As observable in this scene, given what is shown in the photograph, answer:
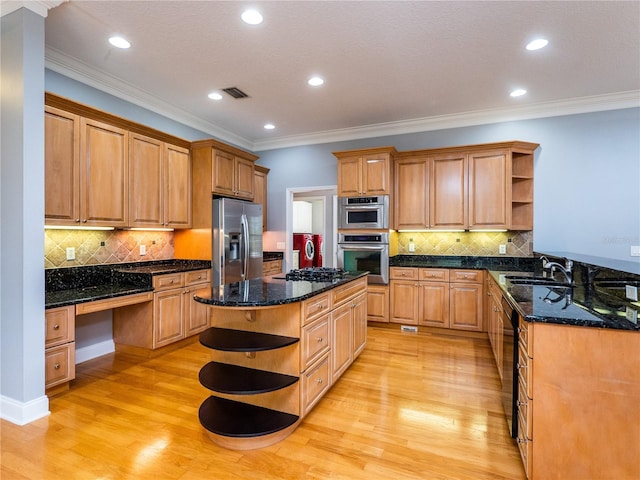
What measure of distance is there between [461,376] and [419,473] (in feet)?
4.90

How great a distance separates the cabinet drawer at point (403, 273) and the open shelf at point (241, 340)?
8.99ft

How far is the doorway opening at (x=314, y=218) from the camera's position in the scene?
5.82 m

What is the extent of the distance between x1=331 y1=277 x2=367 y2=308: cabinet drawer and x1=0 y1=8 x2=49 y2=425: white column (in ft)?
7.03

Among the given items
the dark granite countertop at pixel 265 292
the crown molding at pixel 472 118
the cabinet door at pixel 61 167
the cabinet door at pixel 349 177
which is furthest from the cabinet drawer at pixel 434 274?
the cabinet door at pixel 61 167

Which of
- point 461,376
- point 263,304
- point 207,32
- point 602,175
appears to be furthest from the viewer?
point 602,175

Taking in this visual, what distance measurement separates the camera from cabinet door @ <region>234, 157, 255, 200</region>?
15.9ft

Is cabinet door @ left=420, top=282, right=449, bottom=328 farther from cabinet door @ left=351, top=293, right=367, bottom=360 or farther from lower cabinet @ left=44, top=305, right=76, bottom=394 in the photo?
lower cabinet @ left=44, top=305, right=76, bottom=394

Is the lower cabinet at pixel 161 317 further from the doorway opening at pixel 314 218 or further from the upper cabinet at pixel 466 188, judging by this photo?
the upper cabinet at pixel 466 188

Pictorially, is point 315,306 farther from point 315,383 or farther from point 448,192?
point 448,192

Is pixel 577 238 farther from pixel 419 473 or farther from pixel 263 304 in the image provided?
pixel 263 304

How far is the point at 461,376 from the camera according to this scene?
3107 mm

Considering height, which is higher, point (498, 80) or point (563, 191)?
point (498, 80)

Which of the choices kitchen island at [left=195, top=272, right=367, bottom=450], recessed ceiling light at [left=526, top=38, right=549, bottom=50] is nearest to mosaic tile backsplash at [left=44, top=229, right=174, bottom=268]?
kitchen island at [left=195, top=272, right=367, bottom=450]

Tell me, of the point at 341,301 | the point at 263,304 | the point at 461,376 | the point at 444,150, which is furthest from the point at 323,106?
the point at 461,376
